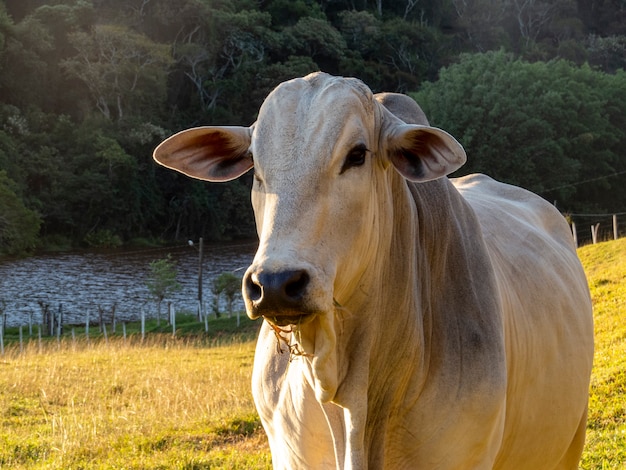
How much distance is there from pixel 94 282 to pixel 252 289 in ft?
133

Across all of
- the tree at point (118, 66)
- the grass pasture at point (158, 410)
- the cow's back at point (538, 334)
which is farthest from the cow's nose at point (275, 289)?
the tree at point (118, 66)

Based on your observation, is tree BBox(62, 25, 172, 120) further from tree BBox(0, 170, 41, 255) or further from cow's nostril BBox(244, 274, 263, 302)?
cow's nostril BBox(244, 274, 263, 302)

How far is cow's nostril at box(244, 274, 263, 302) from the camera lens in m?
2.49

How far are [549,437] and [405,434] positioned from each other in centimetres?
150

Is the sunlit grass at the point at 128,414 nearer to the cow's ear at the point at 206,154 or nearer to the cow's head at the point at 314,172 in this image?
the cow's ear at the point at 206,154

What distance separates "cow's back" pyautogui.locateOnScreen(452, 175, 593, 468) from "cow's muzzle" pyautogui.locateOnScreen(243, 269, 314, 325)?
5.07 ft

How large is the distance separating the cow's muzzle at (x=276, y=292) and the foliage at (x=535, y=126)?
1589 inches

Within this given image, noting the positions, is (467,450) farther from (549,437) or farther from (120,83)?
(120,83)

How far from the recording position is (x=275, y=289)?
2.45 m

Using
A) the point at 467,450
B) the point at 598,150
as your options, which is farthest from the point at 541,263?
the point at 598,150

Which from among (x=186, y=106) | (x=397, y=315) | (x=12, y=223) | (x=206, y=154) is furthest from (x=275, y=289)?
(x=186, y=106)

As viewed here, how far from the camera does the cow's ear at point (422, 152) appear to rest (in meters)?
3.00

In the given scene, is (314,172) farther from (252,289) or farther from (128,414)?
(128,414)

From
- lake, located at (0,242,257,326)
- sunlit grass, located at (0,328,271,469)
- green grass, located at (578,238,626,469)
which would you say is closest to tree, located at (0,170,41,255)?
lake, located at (0,242,257,326)
